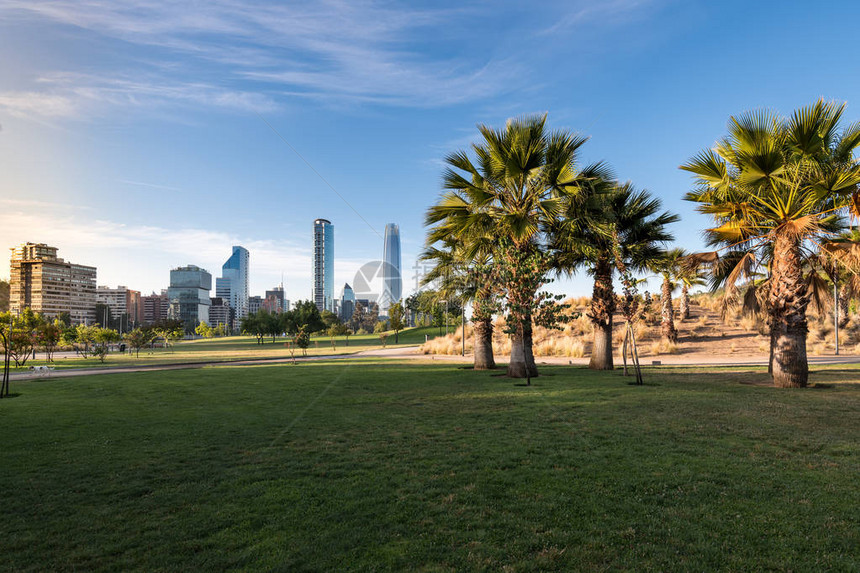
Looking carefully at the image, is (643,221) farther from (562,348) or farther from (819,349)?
(819,349)

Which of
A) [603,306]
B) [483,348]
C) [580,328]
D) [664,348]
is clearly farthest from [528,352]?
[580,328]

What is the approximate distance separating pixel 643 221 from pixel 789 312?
21.9 feet

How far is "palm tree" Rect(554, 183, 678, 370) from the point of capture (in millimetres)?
17453

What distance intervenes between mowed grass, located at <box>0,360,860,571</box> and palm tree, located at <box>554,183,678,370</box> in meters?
8.17

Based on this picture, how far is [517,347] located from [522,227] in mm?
5176

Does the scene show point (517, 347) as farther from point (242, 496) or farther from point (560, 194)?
point (242, 496)

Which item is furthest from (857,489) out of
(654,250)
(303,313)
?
(303,313)

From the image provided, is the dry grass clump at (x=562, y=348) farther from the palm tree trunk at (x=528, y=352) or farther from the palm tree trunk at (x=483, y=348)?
the palm tree trunk at (x=528, y=352)

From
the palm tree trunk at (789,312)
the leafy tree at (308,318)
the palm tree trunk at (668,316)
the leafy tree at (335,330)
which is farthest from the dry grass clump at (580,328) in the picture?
the leafy tree at (308,318)

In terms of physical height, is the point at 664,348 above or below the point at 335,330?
below

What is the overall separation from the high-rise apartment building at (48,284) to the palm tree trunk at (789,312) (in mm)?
209902

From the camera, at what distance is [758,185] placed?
1362cm

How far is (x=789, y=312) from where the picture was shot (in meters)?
13.6

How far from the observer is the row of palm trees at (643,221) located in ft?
42.5
